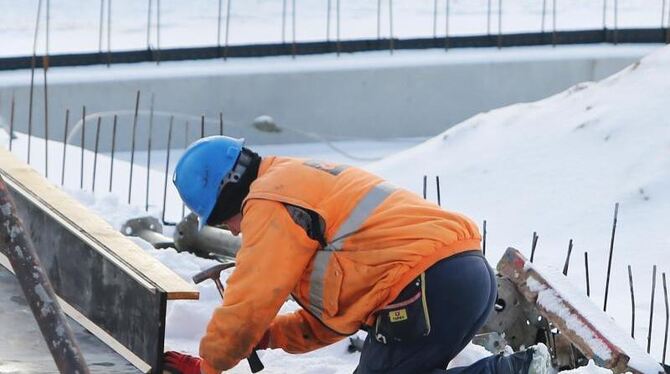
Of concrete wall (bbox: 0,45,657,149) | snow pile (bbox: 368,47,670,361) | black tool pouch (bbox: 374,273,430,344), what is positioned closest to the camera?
black tool pouch (bbox: 374,273,430,344)

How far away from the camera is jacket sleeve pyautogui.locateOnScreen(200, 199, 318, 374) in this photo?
4090 mm

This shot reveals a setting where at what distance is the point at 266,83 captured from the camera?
13867 millimetres

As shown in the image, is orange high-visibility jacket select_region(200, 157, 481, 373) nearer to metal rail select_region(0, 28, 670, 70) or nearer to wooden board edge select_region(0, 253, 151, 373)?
wooden board edge select_region(0, 253, 151, 373)

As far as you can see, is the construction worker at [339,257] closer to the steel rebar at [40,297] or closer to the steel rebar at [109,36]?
the steel rebar at [40,297]

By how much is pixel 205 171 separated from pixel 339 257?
46 centimetres

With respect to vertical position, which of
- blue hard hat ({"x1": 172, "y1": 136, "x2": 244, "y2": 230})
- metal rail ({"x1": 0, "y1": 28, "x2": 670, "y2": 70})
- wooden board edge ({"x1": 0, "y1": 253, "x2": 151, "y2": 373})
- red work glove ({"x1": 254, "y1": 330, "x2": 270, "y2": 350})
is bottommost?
wooden board edge ({"x1": 0, "y1": 253, "x2": 151, "y2": 373})

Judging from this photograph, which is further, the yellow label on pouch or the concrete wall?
the concrete wall

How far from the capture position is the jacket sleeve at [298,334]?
460cm

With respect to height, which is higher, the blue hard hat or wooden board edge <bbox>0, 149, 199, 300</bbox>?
the blue hard hat

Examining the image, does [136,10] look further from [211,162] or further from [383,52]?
[211,162]

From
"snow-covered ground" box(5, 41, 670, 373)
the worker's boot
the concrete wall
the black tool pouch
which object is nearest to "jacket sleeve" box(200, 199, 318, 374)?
the black tool pouch

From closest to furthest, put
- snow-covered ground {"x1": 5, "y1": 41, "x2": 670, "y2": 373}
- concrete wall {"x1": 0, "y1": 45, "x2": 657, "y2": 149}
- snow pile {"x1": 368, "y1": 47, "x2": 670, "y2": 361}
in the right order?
snow-covered ground {"x1": 5, "y1": 41, "x2": 670, "y2": 373}, snow pile {"x1": 368, "y1": 47, "x2": 670, "y2": 361}, concrete wall {"x1": 0, "y1": 45, "x2": 657, "y2": 149}

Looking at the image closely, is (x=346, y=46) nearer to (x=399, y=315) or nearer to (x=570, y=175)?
(x=570, y=175)

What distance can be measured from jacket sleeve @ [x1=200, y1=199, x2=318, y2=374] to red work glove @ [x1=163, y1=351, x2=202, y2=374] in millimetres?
390
